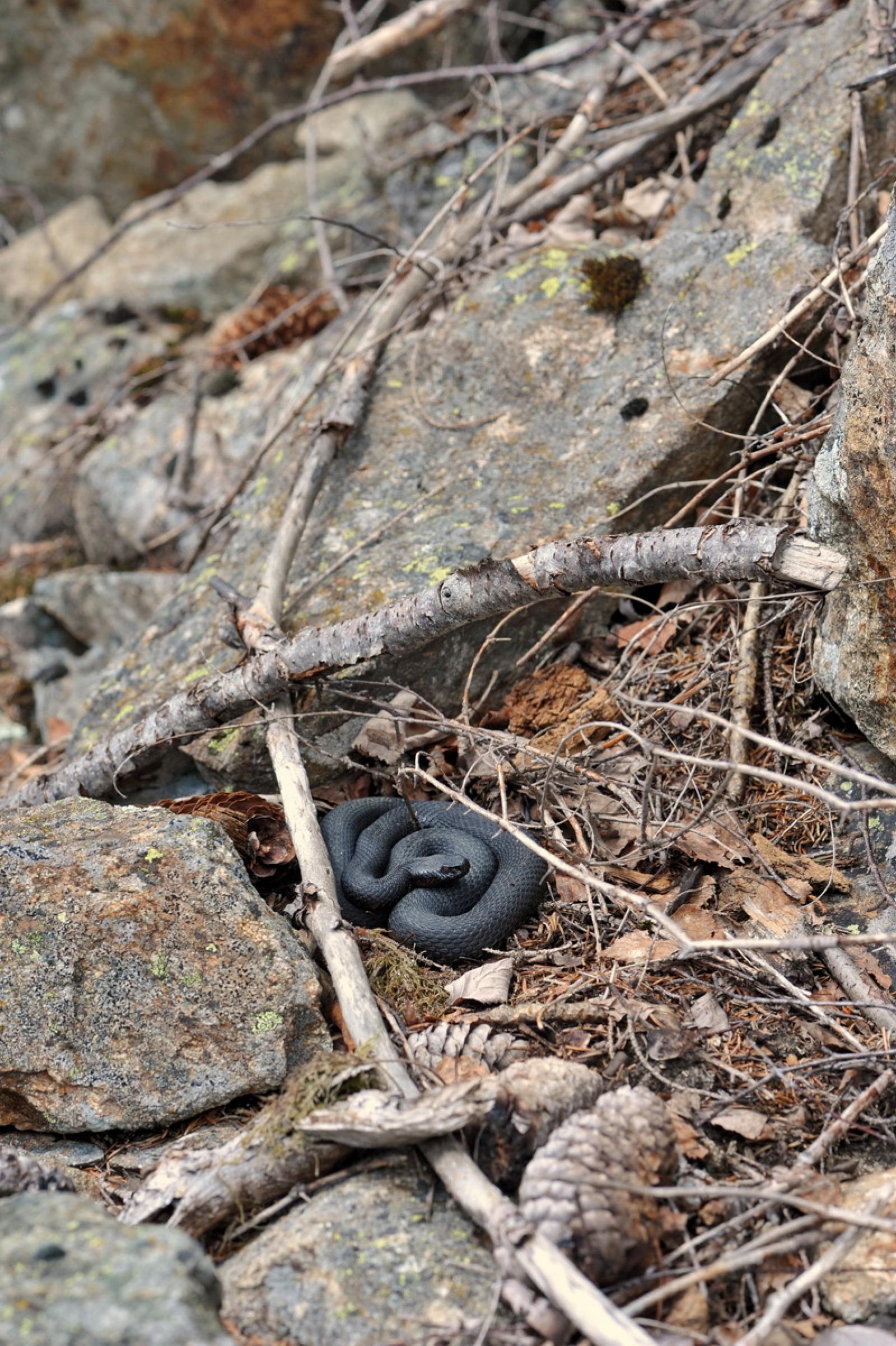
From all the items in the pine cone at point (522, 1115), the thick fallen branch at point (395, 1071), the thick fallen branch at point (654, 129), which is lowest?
the pine cone at point (522, 1115)

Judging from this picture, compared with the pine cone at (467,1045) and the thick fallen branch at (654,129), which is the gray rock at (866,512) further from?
the thick fallen branch at (654,129)

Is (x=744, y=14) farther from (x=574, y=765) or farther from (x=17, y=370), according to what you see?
(x=17, y=370)

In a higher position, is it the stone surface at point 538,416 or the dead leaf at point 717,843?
the stone surface at point 538,416

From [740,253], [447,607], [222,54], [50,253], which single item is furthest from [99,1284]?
[50,253]

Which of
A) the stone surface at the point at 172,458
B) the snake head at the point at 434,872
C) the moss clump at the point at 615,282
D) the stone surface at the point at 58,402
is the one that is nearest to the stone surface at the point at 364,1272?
the snake head at the point at 434,872

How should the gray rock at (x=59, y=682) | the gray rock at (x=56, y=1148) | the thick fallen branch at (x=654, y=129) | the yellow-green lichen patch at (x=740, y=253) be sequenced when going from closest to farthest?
the gray rock at (x=56, y=1148) → the yellow-green lichen patch at (x=740, y=253) → the thick fallen branch at (x=654, y=129) → the gray rock at (x=59, y=682)

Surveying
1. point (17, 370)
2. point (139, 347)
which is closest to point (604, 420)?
point (139, 347)

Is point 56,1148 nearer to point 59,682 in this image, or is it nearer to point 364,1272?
point 364,1272
